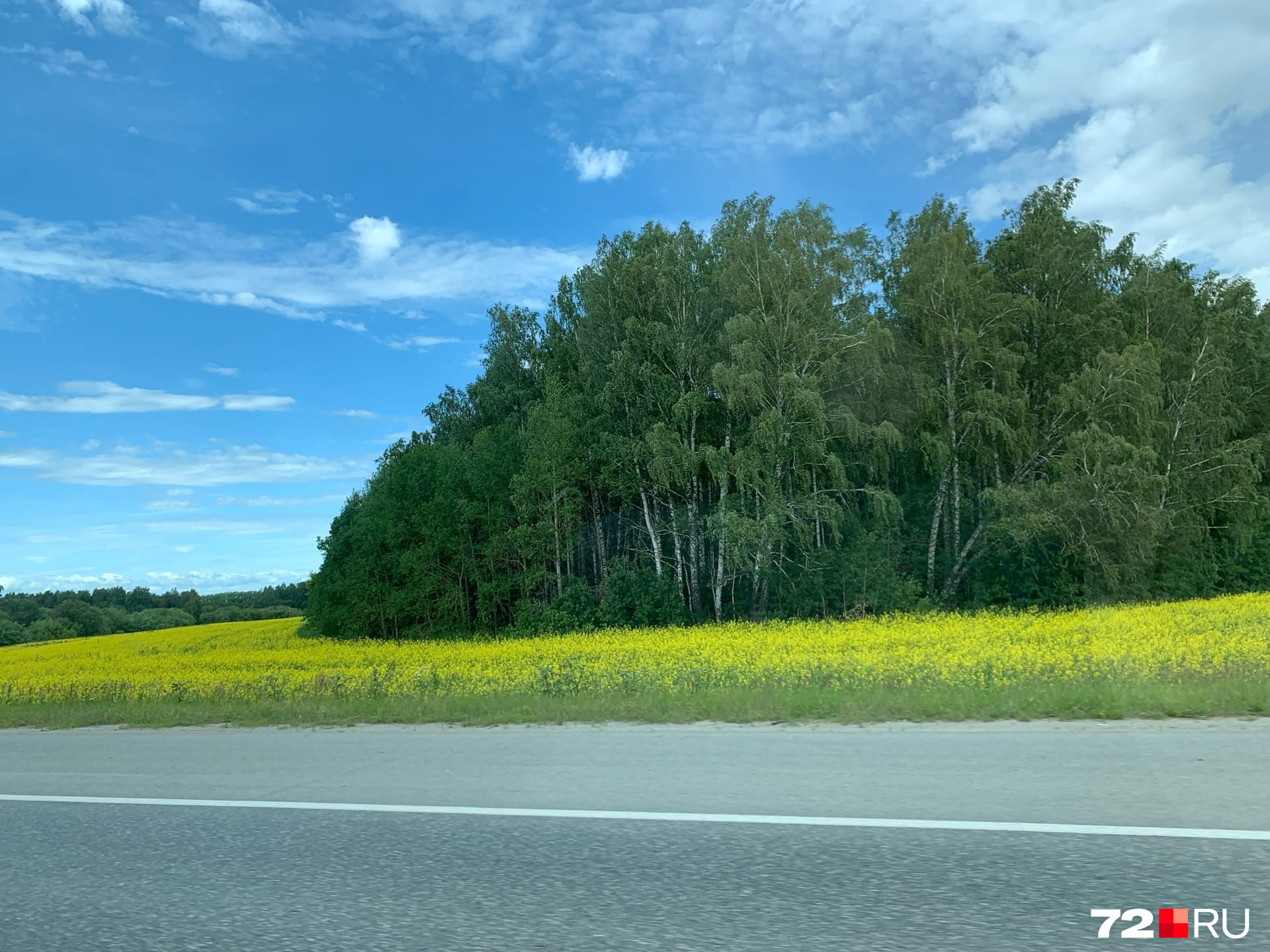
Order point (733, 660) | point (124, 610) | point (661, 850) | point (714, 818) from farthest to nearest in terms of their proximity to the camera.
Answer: point (124, 610) → point (733, 660) → point (714, 818) → point (661, 850)

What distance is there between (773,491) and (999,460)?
11.4 m

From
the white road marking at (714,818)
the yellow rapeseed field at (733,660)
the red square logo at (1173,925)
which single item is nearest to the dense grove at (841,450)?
the yellow rapeseed field at (733,660)

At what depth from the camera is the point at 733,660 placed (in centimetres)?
1739

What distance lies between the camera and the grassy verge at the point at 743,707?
9266 millimetres

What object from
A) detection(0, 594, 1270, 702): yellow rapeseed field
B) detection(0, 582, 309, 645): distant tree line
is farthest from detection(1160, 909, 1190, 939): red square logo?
detection(0, 582, 309, 645): distant tree line

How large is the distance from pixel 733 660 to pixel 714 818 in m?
12.1

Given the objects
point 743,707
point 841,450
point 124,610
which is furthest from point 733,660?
point 124,610

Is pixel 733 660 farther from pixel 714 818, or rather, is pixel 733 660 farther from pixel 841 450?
pixel 841 450

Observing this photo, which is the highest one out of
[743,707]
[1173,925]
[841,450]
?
[841,450]

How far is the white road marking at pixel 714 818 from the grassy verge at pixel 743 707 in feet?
14.0

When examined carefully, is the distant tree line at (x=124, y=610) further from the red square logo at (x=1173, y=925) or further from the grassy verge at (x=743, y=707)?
the red square logo at (x=1173, y=925)

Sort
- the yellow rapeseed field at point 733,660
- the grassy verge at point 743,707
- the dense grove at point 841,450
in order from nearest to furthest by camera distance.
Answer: the grassy verge at point 743,707
the yellow rapeseed field at point 733,660
the dense grove at point 841,450

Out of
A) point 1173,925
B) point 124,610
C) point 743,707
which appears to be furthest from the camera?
point 124,610

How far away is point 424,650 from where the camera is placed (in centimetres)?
2823
